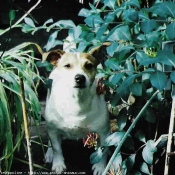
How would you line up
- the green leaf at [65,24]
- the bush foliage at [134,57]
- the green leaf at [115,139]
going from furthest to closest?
the green leaf at [65,24], the green leaf at [115,139], the bush foliage at [134,57]

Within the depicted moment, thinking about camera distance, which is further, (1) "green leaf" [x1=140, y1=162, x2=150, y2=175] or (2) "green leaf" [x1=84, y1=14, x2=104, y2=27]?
(1) "green leaf" [x1=140, y1=162, x2=150, y2=175]

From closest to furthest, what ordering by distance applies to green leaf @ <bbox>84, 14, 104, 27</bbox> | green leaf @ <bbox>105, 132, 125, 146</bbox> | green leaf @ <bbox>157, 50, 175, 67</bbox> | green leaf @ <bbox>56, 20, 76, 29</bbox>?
green leaf @ <bbox>157, 50, 175, 67</bbox>
green leaf @ <bbox>84, 14, 104, 27</bbox>
green leaf @ <bbox>105, 132, 125, 146</bbox>
green leaf @ <bbox>56, 20, 76, 29</bbox>

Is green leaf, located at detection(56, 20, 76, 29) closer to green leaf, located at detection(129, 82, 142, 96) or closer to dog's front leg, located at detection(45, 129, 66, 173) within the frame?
green leaf, located at detection(129, 82, 142, 96)

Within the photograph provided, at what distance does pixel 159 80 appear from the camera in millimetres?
1364

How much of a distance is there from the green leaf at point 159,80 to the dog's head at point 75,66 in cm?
77

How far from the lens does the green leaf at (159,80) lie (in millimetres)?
1352

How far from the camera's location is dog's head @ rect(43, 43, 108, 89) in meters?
2.12

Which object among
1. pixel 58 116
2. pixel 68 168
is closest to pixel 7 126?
pixel 58 116

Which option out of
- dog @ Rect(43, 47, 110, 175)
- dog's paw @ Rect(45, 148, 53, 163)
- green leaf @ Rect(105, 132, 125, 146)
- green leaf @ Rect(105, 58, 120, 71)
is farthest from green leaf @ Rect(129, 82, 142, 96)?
dog's paw @ Rect(45, 148, 53, 163)

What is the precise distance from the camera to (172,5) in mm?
1321

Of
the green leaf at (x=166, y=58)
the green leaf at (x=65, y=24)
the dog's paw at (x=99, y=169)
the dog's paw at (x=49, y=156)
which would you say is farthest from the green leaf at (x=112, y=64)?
the dog's paw at (x=49, y=156)

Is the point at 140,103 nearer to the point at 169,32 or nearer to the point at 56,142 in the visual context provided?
the point at 56,142

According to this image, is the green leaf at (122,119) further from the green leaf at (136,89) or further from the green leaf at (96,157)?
the green leaf at (136,89)

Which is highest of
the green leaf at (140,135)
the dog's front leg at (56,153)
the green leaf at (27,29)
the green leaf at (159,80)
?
the green leaf at (27,29)
